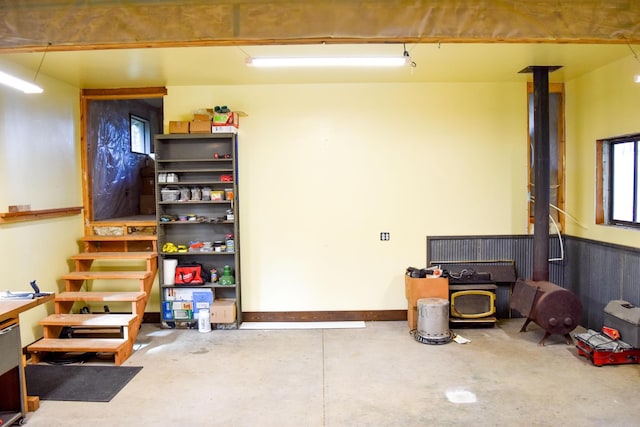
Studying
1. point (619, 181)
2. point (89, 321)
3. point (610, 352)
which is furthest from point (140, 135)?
point (610, 352)

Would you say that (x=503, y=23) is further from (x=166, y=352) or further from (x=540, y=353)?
(x=166, y=352)

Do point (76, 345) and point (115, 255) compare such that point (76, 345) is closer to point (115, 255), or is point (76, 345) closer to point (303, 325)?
point (115, 255)

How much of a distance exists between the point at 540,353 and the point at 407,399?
1.73m

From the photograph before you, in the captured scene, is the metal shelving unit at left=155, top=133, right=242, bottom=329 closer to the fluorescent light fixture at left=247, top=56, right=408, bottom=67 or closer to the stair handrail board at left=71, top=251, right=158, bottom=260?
the stair handrail board at left=71, top=251, right=158, bottom=260

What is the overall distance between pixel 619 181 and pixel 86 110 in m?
6.37

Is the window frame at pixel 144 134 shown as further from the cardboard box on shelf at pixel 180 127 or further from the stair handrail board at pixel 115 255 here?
the stair handrail board at pixel 115 255

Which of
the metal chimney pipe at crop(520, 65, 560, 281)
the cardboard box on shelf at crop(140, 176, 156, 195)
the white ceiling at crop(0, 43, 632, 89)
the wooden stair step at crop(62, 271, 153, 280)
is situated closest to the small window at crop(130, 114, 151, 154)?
the cardboard box on shelf at crop(140, 176, 156, 195)

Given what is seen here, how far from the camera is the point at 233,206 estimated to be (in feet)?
16.3

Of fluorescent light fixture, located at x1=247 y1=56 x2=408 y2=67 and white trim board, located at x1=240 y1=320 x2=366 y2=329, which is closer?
fluorescent light fixture, located at x1=247 y1=56 x2=408 y2=67

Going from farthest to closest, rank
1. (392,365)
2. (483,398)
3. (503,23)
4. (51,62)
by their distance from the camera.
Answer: (51,62)
(392,365)
(483,398)
(503,23)

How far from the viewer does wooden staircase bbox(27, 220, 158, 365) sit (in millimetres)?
4117

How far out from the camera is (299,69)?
4.50 meters

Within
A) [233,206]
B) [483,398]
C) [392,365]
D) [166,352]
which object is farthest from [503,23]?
[166,352]

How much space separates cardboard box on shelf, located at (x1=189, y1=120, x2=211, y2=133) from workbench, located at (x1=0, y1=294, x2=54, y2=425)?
2.52 metres
